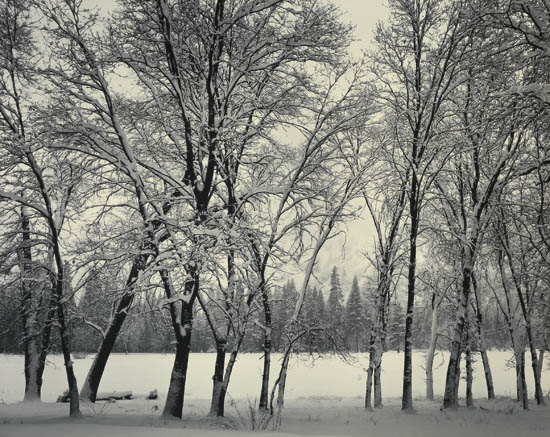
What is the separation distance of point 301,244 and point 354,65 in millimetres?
4767

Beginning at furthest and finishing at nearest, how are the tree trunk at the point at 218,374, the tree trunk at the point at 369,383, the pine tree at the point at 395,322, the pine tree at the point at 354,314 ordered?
the pine tree at the point at 354,314 → the pine tree at the point at 395,322 → the tree trunk at the point at 369,383 → the tree trunk at the point at 218,374

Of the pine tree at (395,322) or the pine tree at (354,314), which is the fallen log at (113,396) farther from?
the pine tree at (354,314)

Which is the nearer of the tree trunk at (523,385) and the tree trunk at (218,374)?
the tree trunk at (218,374)

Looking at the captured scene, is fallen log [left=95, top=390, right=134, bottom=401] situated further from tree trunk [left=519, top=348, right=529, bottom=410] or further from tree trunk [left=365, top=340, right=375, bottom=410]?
tree trunk [left=519, top=348, right=529, bottom=410]

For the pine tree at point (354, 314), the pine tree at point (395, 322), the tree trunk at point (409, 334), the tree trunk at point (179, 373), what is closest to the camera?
the tree trunk at point (179, 373)

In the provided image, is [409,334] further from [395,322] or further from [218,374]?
[395,322]

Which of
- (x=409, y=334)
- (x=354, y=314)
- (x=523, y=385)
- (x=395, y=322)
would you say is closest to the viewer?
(x=409, y=334)

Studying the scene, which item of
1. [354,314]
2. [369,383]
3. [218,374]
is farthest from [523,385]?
[354,314]

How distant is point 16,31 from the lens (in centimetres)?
947

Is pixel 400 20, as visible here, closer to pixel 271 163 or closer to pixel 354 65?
pixel 354 65

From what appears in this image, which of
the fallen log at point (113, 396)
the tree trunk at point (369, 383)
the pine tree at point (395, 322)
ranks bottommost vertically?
the fallen log at point (113, 396)

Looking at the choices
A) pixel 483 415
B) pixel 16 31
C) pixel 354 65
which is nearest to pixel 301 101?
pixel 354 65

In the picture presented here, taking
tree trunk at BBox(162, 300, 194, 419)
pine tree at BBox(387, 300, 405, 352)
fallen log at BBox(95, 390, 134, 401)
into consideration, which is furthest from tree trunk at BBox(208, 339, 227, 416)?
fallen log at BBox(95, 390, 134, 401)

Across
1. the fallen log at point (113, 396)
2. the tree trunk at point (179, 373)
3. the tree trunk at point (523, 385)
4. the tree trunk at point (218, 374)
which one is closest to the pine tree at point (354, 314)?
the tree trunk at point (523, 385)
